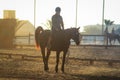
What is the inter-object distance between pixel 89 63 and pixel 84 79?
6324 millimetres

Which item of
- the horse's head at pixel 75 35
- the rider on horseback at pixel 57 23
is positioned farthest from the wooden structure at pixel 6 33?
the horse's head at pixel 75 35

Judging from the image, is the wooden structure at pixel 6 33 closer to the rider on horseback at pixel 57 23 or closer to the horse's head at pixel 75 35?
the rider on horseback at pixel 57 23

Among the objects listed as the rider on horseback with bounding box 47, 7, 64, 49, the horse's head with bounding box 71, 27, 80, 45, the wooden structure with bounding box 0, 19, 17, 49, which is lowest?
the wooden structure with bounding box 0, 19, 17, 49

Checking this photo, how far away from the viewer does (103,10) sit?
48719mm

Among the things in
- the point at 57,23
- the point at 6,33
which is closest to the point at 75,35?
the point at 57,23

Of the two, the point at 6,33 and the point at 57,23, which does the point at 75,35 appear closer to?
the point at 57,23

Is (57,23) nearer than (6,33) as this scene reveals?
Yes

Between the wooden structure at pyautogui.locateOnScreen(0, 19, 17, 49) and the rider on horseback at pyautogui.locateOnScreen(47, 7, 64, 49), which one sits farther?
the wooden structure at pyautogui.locateOnScreen(0, 19, 17, 49)

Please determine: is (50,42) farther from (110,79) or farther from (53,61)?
(53,61)

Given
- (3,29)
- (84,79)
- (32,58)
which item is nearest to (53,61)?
(32,58)

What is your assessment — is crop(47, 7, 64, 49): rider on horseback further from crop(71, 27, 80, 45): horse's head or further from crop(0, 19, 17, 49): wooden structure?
crop(0, 19, 17, 49): wooden structure

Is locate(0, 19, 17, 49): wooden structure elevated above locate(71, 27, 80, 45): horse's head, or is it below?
below

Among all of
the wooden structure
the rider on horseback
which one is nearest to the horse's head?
the rider on horseback

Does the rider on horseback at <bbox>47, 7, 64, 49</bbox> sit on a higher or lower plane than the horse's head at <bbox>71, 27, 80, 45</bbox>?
higher
